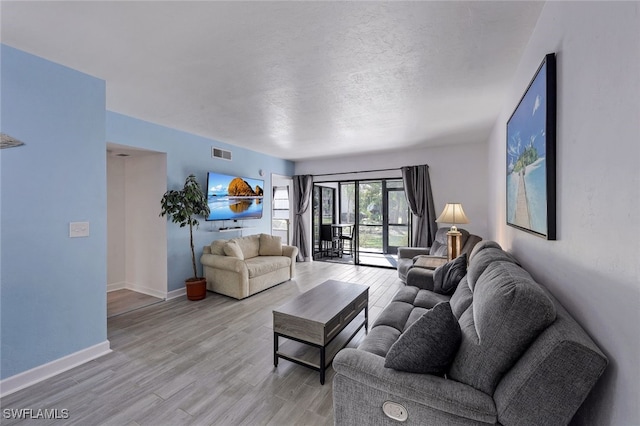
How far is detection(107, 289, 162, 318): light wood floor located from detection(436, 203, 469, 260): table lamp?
4171mm

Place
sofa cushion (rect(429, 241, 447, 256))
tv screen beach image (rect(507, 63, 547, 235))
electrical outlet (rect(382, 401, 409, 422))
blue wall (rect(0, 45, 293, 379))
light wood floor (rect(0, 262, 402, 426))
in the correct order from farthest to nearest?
sofa cushion (rect(429, 241, 447, 256)), blue wall (rect(0, 45, 293, 379)), light wood floor (rect(0, 262, 402, 426)), tv screen beach image (rect(507, 63, 547, 235)), electrical outlet (rect(382, 401, 409, 422))

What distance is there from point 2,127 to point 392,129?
4062mm

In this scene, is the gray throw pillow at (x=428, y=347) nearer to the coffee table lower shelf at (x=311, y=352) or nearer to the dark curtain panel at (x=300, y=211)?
the coffee table lower shelf at (x=311, y=352)

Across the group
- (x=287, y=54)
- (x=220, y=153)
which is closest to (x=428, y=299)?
(x=287, y=54)

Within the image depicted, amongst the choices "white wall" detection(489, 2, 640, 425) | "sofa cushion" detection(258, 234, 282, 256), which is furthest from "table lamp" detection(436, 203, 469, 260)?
"sofa cushion" detection(258, 234, 282, 256)

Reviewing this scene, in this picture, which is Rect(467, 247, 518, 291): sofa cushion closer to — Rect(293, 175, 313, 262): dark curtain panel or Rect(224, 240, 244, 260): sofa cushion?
Rect(224, 240, 244, 260): sofa cushion

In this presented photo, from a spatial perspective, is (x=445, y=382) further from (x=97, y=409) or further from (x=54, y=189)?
(x=54, y=189)

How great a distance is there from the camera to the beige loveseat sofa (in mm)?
3791

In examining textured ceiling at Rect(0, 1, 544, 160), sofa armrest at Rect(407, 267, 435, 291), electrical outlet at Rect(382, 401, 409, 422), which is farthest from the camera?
sofa armrest at Rect(407, 267, 435, 291)

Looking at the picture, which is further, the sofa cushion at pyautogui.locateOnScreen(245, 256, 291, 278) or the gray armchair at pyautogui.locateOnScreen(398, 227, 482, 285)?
the sofa cushion at pyautogui.locateOnScreen(245, 256, 291, 278)

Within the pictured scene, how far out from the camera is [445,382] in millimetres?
1124

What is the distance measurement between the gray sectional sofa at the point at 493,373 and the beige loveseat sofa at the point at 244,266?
9.13ft

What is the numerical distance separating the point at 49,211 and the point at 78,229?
244mm

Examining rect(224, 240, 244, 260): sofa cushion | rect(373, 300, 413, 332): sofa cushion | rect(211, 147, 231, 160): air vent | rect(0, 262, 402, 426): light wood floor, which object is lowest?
rect(0, 262, 402, 426): light wood floor
